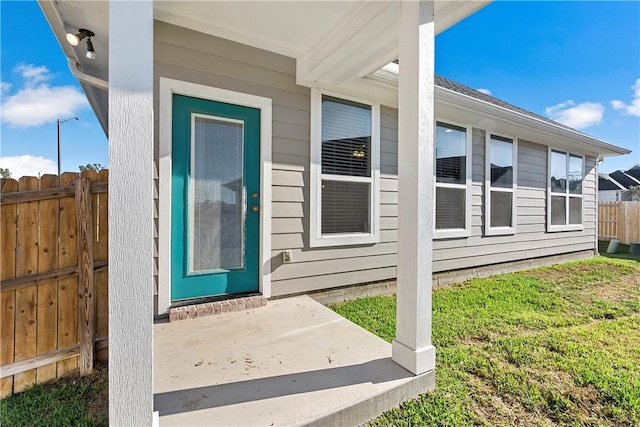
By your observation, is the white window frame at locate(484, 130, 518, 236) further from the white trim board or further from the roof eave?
the white trim board

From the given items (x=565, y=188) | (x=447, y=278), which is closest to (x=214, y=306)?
(x=447, y=278)

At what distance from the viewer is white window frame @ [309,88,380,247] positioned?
3350mm

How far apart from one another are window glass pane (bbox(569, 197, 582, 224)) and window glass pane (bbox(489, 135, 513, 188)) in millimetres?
2540

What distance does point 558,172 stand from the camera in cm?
637

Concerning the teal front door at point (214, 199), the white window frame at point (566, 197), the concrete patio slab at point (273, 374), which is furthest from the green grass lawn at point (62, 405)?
the white window frame at point (566, 197)

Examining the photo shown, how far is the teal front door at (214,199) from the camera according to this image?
8.82 feet

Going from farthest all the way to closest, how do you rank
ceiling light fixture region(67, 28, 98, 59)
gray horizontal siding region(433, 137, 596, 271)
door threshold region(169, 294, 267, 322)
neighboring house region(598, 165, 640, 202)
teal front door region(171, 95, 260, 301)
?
neighboring house region(598, 165, 640, 202) → gray horizontal siding region(433, 137, 596, 271) → teal front door region(171, 95, 260, 301) → door threshold region(169, 294, 267, 322) → ceiling light fixture region(67, 28, 98, 59)

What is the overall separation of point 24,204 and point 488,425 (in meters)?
3.01

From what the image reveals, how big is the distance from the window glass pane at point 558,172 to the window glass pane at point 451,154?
2.82 m

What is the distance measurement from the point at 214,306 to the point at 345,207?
1.86m

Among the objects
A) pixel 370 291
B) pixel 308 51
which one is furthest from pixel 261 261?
pixel 308 51

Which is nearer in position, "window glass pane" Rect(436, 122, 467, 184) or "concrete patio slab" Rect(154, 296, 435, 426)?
"concrete patio slab" Rect(154, 296, 435, 426)

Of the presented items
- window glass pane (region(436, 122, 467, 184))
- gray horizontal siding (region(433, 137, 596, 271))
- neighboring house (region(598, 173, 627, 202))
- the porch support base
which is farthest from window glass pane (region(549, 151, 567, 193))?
neighboring house (region(598, 173, 627, 202))

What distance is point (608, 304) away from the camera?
3578 mm
